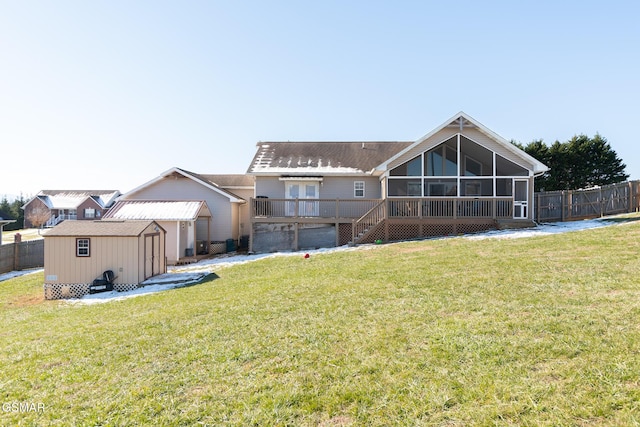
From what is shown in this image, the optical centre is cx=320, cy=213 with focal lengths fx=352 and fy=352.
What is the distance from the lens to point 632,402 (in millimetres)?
3125

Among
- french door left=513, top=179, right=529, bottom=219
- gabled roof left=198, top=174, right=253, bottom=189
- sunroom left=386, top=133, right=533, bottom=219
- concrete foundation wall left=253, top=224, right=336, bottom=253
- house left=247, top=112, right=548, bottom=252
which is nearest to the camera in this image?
house left=247, top=112, right=548, bottom=252

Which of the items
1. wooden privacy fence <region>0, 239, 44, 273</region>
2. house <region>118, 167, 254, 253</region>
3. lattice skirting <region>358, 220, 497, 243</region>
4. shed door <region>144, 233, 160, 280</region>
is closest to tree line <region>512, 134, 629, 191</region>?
lattice skirting <region>358, 220, 497, 243</region>

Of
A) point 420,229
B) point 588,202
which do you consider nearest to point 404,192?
point 420,229

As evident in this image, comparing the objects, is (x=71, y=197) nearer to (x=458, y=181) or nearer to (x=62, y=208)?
(x=62, y=208)

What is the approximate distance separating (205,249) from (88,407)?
60.4 ft

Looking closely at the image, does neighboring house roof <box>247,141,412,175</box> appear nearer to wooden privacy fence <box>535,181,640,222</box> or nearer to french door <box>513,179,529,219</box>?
french door <box>513,179,529,219</box>

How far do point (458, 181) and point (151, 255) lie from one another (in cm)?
1539

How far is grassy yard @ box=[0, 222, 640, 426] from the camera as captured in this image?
3436mm

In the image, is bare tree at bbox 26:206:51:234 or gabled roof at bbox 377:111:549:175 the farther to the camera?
bare tree at bbox 26:206:51:234

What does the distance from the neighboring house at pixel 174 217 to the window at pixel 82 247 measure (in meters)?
5.20

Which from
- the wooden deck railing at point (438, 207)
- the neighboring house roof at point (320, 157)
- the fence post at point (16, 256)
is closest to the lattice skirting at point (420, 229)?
the wooden deck railing at point (438, 207)

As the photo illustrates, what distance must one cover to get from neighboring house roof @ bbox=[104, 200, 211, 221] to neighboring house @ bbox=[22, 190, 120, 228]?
117ft

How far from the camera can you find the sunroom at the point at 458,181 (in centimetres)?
1788

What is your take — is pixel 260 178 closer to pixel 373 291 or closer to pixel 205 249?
pixel 205 249
